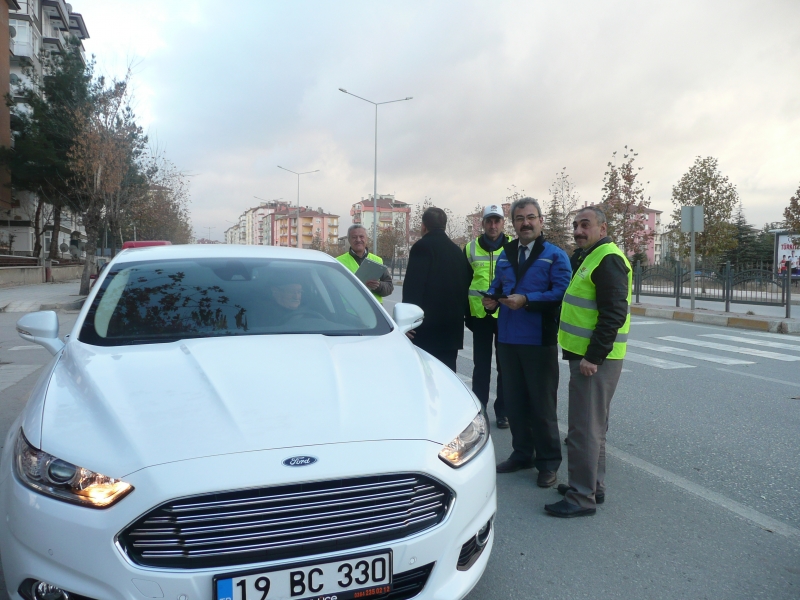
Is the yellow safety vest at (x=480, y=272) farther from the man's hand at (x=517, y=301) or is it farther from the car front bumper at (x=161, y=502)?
the car front bumper at (x=161, y=502)

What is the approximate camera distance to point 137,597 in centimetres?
191

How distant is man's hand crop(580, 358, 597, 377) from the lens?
3529 millimetres

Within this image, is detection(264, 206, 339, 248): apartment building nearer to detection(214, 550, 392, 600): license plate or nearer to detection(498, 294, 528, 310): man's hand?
detection(498, 294, 528, 310): man's hand

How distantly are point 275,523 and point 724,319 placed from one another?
15959 mm

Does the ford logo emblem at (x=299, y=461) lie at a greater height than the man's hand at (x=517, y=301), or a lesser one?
lesser

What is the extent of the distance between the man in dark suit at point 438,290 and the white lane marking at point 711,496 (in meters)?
1.50

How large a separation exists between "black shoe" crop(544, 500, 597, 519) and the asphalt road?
4 centimetres

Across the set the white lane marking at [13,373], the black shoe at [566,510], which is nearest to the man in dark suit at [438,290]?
the black shoe at [566,510]

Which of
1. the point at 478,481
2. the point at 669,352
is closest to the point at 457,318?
the point at 478,481

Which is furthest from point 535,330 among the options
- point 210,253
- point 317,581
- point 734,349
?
point 734,349

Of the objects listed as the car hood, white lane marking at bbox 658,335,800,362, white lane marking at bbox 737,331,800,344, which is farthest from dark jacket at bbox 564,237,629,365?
white lane marking at bbox 737,331,800,344

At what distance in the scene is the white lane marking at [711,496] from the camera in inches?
138

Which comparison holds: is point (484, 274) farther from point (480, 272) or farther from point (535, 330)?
point (535, 330)

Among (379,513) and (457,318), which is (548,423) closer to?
(457,318)
